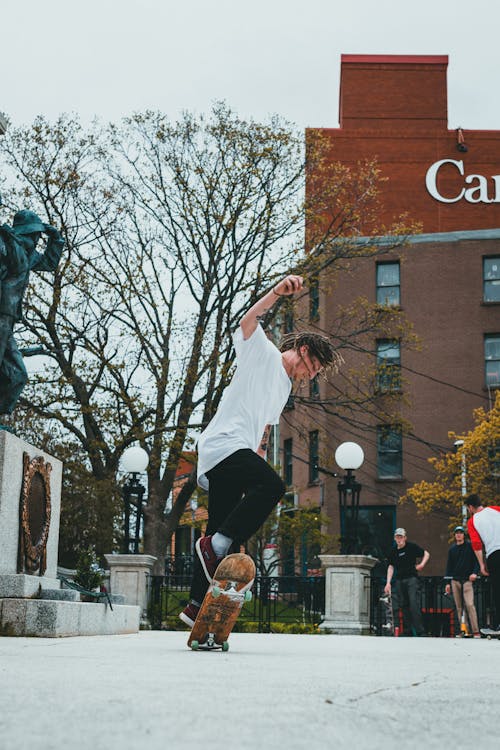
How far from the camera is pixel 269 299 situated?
4.97 m

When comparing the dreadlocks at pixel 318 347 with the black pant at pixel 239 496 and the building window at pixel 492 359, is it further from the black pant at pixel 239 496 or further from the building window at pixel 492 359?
the building window at pixel 492 359

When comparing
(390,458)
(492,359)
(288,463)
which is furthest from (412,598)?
(288,463)

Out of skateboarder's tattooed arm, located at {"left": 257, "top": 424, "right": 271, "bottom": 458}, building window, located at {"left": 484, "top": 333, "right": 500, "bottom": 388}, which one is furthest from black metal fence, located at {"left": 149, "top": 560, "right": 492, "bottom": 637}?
building window, located at {"left": 484, "top": 333, "right": 500, "bottom": 388}

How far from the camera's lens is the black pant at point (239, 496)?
5023 millimetres

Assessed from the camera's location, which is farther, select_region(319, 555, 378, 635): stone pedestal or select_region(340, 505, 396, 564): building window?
select_region(340, 505, 396, 564): building window

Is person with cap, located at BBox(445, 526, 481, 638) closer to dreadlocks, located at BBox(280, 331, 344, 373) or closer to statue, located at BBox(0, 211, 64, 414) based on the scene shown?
statue, located at BBox(0, 211, 64, 414)

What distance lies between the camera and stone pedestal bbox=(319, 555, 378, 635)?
17.4m

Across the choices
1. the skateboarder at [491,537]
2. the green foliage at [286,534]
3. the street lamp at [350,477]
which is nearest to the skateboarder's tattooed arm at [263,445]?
the skateboarder at [491,537]

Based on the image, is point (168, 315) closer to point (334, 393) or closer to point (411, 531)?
point (334, 393)

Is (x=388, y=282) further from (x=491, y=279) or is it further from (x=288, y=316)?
(x=288, y=316)

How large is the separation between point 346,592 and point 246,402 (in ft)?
42.5

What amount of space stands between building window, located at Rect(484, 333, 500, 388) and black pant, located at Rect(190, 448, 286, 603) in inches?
1287

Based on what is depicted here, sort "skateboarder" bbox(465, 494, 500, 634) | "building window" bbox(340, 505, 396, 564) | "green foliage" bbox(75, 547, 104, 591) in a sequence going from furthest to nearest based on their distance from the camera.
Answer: "building window" bbox(340, 505, 396, 564) < "skateboarder" bbox(465, 494, 500, 634) < "green foliage" bbox(75, 547, 104, 591)

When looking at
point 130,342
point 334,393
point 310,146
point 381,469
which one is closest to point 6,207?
point 130,342
